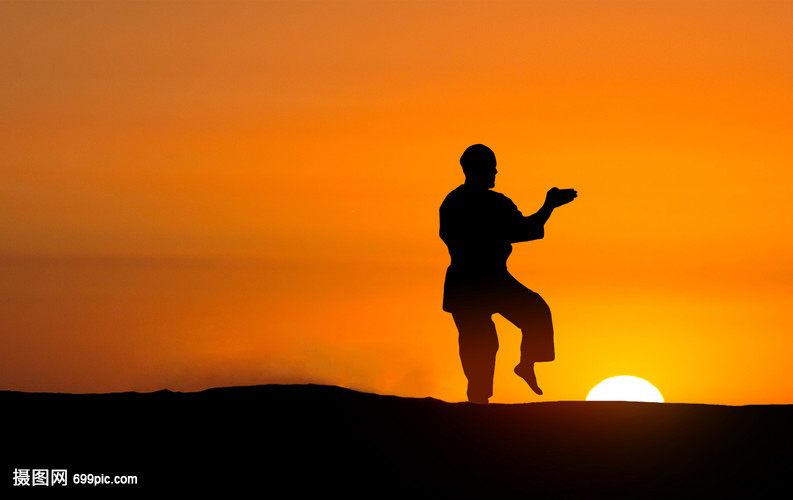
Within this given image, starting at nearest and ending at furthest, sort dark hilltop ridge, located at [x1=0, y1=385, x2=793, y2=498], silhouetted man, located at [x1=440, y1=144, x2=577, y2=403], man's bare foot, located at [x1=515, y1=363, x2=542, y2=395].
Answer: dark hilltop ridge, located at [x1=0, y1=385, x2=793, y2=498]
silhouetted man, located at [x1=440, y1=144, x2=577, y2=403]
man's bare foot, located at [x1=515, y1=363, x2=542, y2=395]

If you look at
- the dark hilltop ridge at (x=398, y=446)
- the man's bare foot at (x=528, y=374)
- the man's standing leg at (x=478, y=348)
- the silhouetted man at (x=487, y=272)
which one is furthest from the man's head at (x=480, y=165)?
the dark hilltop ridge at (x=398, y=446)

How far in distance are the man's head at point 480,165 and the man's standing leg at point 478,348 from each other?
119 centimetres

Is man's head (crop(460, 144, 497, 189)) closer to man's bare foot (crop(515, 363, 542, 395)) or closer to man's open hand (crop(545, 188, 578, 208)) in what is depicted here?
man's open hand (crop(545, 188, 578, 208))

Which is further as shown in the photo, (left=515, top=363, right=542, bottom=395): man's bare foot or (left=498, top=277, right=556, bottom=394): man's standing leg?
(left=515, top=363, right=542, bottom=395): man's bare foot

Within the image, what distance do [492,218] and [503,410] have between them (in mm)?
1965

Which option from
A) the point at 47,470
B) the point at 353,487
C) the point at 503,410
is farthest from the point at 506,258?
the point at 47,470

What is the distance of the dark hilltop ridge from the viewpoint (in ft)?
30.3

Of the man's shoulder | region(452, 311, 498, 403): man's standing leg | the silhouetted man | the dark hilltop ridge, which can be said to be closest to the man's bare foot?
the silhouetted man

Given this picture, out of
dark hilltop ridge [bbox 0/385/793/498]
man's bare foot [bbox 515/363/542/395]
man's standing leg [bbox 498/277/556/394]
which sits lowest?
dark hilltop ridge [bbox 0/385/793/498]

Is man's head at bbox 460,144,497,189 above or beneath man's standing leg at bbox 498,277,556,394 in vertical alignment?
above

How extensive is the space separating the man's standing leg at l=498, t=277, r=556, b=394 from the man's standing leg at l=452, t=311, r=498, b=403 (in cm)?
21

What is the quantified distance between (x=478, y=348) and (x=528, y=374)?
1.80 feet

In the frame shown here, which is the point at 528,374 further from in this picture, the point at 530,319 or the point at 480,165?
the point at 480,165

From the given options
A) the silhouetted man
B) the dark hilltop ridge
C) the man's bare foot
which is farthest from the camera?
the man's bare foot
